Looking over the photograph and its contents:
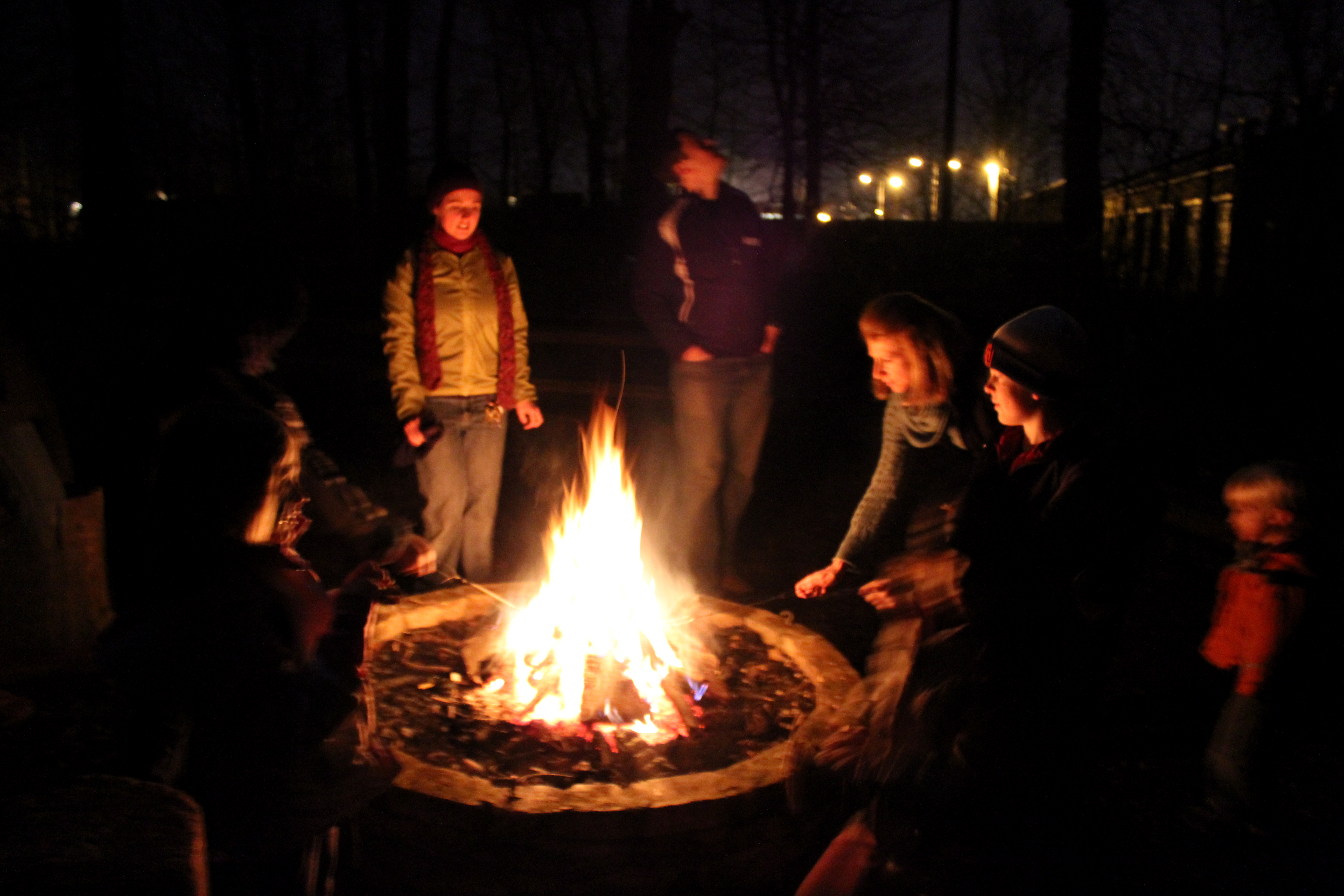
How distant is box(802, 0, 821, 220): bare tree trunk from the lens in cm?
2377

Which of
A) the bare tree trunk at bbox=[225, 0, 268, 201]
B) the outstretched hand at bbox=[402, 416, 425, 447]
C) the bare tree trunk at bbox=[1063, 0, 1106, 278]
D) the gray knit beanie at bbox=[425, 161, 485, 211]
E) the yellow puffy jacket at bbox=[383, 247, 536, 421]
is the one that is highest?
the bare tree trunk at bbox=[225, 0, 268, 201]

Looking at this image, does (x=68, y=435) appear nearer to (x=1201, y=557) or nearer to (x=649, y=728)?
(x=649, y=728)

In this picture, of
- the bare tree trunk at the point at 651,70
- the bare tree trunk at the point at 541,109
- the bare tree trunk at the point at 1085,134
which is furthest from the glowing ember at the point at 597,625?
the bare tree trunk at the point at 541,109

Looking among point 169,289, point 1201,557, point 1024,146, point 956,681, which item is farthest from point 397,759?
point 1024,146

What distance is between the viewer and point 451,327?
16.3 feet

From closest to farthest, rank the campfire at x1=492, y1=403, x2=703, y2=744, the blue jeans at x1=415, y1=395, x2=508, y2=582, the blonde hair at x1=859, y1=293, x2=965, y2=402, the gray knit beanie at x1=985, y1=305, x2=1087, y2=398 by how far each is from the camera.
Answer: the gray knit beanie at x1=985, y1=305, x2=1087, y2=398 → the blonde hair at x1=859, y1=293, x2=965, y2=402 → the campfire at x1=492, y1=403, x2=703, y2=744 → the blue jeans at x1=415, y1=395, x2=508, y2=582

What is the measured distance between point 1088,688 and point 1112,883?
3.61ft

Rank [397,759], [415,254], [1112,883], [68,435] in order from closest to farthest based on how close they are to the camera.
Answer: [397,759] < [1112,883] < [415,254] < [68,435]

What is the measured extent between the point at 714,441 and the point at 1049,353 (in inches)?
116

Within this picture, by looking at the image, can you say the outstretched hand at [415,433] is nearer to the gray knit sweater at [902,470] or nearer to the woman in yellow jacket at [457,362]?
the woman in yellow jacket at [457,362]

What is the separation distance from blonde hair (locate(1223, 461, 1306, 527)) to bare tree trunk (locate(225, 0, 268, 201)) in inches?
983

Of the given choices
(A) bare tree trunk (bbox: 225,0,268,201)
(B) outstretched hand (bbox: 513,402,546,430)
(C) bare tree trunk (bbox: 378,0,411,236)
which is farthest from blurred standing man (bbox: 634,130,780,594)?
(A) bare tree trunk (bbox: 225,0,268,201)

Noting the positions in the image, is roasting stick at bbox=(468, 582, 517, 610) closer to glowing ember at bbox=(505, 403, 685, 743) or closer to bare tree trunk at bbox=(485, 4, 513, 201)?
glowing ember at bbox=(505, 403, 685, 743)

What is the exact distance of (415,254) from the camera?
4.92 m
